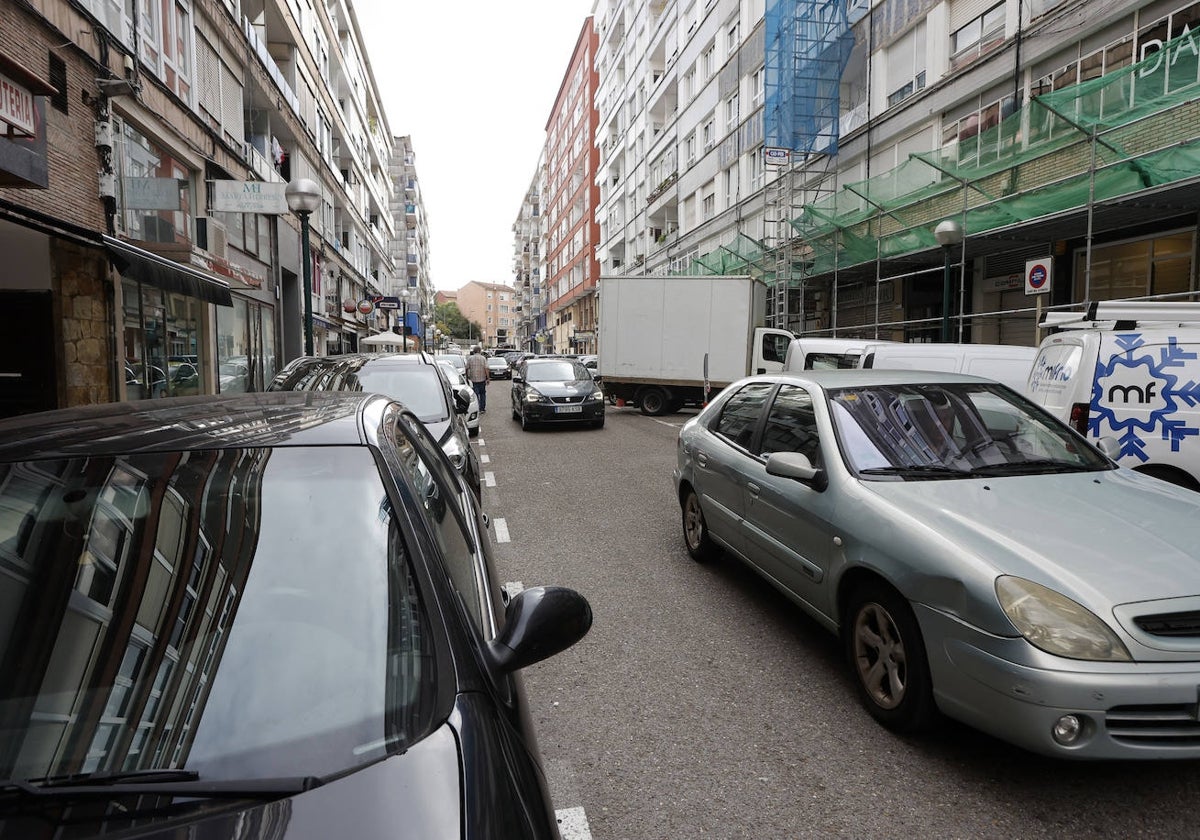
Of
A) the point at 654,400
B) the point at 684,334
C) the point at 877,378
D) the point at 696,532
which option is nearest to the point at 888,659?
the point at 877,378

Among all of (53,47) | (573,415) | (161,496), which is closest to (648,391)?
(573,415)

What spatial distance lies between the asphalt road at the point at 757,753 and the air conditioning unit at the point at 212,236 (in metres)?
13.3

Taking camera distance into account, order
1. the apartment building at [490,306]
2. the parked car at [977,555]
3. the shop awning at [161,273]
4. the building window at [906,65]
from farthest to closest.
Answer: the apartment building at [490,306] → the building window at [906,65] → the shop awning at [161,273] → the parked car at [977,555]

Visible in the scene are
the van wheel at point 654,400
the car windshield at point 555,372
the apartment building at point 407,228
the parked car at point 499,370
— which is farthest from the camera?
the apartment building at point 407,228

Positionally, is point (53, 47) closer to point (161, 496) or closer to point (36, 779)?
point (161, 496)

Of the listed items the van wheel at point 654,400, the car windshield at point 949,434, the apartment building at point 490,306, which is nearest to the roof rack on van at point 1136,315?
the car windshield at point 949,434

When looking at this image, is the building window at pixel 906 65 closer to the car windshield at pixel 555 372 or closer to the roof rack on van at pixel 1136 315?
the car windshield at pixel 555 372

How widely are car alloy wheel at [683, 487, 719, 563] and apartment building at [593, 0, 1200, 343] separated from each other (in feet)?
26.6

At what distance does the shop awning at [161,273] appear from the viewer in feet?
29.3

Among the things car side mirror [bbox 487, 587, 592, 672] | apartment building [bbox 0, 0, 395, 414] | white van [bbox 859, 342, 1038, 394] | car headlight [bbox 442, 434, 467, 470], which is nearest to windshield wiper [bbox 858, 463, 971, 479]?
car side mirror [bbox 487, 587, 592, 672]

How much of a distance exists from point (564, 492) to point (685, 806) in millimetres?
6352

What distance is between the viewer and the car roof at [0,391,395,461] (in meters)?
1.98

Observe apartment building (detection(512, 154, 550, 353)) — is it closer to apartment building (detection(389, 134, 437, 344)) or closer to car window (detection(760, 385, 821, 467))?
apartment building (detection(389, 134, 437, 344))

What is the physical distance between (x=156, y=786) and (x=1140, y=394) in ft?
21.7
